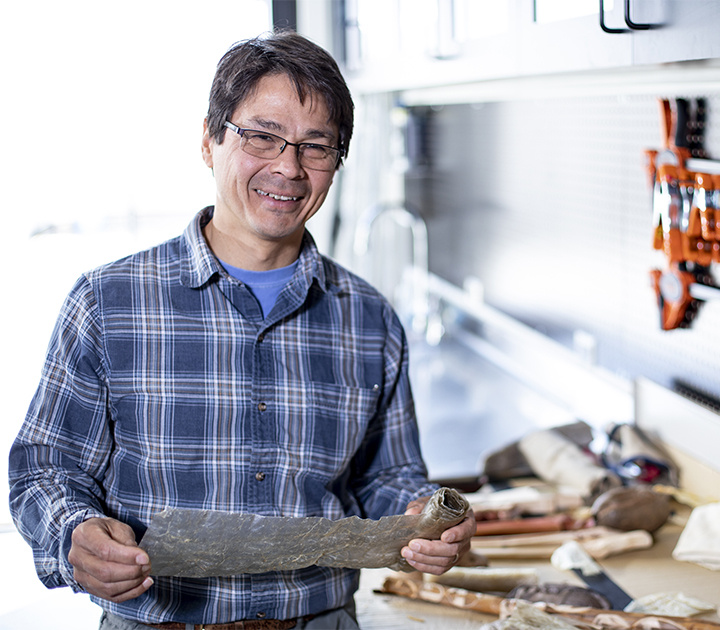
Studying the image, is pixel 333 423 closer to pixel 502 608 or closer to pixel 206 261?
pixel 206 261

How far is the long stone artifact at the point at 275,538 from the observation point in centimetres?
86

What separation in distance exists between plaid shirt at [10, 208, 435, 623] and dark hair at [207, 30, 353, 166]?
0.58 ft

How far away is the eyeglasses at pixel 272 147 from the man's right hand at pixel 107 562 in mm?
454

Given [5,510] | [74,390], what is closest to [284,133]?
[74,390]

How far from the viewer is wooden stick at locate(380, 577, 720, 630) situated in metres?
1.16

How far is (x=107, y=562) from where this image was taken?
800mm

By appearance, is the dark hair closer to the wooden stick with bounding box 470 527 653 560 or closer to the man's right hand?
the man's right hand

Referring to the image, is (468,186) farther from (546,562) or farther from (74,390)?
(74,390)

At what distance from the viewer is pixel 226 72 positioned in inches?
38.8

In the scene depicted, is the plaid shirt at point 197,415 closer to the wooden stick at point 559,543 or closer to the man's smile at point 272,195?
the man's smile at point 272,195

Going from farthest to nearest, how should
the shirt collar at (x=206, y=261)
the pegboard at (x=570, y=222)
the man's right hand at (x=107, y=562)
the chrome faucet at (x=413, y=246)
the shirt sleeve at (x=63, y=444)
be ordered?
the chrome faucet at (x=413, y=246) < the pegboard at (x=570, y=222) < the shirt collar at (x=206, y=261) < the shirt sleeve at (x=63, y=444) < the man's right hand at (x=107, y=562)

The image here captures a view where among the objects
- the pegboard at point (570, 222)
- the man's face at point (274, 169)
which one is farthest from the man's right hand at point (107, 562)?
the pegboard at point (570, 222)

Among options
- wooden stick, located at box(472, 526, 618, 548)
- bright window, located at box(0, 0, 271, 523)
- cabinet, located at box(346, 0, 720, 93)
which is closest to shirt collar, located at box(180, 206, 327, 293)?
cabinet, located at box(346, 0, 720, 93)

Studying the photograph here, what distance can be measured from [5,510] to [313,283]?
2.98ft
